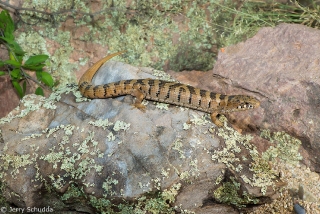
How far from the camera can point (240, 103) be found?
547 centimetres

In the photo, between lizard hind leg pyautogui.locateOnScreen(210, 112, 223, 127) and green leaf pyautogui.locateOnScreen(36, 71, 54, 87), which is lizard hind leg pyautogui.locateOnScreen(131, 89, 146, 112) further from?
green leaf pyautogui.locateOnScreen(36, 71, 54, 87)

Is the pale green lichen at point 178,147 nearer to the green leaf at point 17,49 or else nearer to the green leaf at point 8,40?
the green leaf at point 17,49

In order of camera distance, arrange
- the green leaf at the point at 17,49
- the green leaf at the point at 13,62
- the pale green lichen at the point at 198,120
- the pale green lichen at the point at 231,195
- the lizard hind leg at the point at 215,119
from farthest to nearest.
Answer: the green leaf at the point at 17,49 < the green leaf at the point at 13,62 < the lizard hind leg at the point at 215,119 < the pale green lichen at the point at 198,120 < the pale green lichen at the point at 231,195

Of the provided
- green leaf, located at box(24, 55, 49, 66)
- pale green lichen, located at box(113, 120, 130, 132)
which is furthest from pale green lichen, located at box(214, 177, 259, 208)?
green leaf, located at box(24, 55, 49, 66)

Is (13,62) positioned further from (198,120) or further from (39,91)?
(198,120)

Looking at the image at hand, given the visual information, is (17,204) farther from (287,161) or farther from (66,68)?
(287,161)

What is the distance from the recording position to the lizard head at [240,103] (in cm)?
540

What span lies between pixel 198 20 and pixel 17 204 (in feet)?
14.2

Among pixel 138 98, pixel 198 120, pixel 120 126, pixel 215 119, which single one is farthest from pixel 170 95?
pixel 120 126

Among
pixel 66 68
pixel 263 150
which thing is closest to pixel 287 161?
pixel 263 150

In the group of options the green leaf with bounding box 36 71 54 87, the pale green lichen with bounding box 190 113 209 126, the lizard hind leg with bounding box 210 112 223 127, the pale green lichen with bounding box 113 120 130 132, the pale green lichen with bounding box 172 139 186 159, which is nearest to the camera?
the pale green lichen with bounding box 172 139 186 159

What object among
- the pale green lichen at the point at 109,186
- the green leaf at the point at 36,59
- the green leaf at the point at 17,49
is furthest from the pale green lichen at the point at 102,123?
the green leaf at the point at 17,49

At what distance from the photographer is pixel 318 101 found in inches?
202

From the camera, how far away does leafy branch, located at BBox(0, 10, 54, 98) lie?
238 inches
